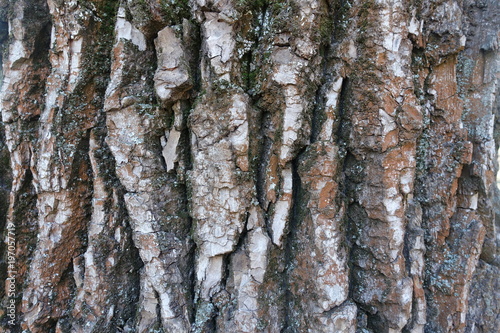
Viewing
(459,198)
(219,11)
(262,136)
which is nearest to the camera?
(219,11)

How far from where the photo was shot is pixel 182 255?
110 inches

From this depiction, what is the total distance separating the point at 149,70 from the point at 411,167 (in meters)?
2.62

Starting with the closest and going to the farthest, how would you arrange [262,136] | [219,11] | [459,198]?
1. [219,11]
2. [262,136]
3. [459,198]

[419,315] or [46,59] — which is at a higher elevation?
[46,59]

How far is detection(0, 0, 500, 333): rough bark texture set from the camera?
8.42 ft

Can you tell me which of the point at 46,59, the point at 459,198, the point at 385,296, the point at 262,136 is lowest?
the point at 385,296

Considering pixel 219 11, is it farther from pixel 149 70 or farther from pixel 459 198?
pixel 459 198

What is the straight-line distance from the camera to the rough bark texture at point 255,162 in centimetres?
257

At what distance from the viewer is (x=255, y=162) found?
2.66 meters

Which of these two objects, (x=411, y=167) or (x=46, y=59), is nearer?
(x=411, y=167)

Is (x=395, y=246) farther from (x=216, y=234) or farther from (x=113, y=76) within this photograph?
(x=113, y=76)

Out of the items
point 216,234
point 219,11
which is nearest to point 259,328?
point 216,234

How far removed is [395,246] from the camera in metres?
2.61

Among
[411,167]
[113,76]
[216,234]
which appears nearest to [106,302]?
[216,234]
